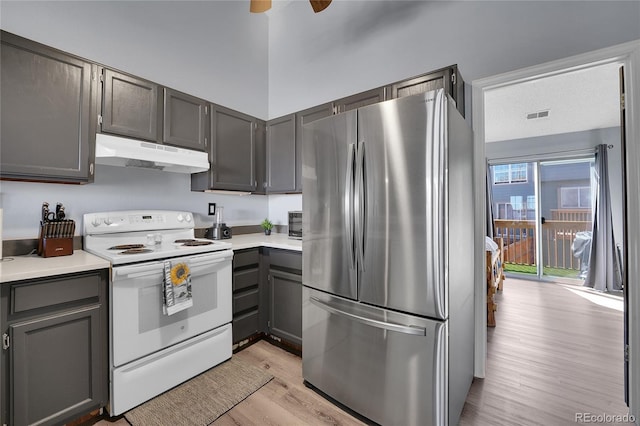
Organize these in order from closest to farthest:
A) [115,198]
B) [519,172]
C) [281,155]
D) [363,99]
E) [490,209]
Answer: [115,198] → [363,99] → [281,155] → [519,172] → [490,209]

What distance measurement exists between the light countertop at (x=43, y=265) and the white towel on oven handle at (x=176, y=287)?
34 centimetres

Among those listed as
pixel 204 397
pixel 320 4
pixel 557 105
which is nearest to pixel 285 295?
pixel 204 397

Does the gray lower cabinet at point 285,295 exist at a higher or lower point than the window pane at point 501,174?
lower

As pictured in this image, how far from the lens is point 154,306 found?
181 centimetres

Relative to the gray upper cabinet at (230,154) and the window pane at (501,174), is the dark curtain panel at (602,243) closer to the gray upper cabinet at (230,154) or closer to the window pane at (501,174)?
the window pane at (501,174)

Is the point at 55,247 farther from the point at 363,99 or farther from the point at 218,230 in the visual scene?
the point at 363,99

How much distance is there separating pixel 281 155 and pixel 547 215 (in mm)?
5424

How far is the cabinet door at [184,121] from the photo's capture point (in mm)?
2305

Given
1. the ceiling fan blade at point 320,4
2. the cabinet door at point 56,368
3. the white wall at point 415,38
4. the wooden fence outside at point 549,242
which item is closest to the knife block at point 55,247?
the cabinet door at point 56,368

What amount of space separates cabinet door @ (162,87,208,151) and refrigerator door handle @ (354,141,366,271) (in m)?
1.63

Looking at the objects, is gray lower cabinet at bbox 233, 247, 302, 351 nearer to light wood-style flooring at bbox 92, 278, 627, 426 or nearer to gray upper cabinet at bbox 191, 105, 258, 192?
light wood-style flooring at bbox 92, 278, 627, 426

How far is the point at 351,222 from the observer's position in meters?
1.67

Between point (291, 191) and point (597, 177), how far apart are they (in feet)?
17.6

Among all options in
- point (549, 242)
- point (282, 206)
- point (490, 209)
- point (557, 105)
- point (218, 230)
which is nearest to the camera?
point (218, 230)
